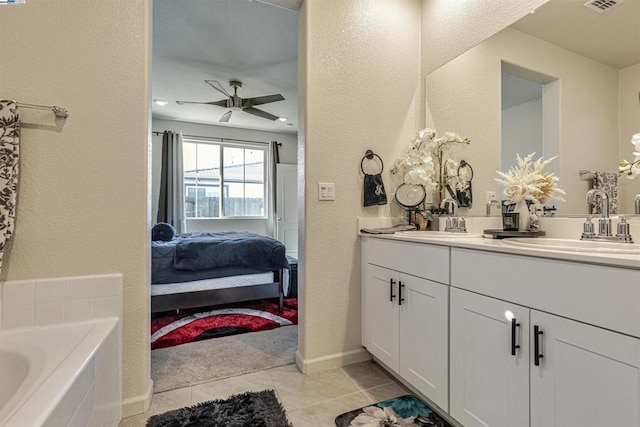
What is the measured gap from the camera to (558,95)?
1.46 meters

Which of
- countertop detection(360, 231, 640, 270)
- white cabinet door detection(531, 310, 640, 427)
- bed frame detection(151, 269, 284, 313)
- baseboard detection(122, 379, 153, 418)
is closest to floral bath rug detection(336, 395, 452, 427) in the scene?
white cabinet door detection(531, 310, 640, 427)

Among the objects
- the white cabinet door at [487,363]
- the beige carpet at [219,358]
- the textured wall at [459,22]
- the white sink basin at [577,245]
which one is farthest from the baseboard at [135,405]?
the textured wall at [459,22]

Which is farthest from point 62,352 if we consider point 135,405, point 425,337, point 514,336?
point 514,336

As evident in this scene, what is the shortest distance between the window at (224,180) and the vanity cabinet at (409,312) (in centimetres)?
431

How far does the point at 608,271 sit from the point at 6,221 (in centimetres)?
208

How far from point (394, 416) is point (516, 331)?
76 cm

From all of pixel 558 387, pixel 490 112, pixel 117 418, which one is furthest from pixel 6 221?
pixel 490 112

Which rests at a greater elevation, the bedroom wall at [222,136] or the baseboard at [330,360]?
the bedroom wall at [222,136]

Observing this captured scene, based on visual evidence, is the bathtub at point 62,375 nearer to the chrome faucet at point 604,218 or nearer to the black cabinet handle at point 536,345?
the black cabinet handle at point 536,345

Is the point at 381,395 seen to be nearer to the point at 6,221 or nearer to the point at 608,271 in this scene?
the point at 608,271

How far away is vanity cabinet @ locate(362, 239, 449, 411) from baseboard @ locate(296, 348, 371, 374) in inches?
5.3

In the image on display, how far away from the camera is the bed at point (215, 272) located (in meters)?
2.72

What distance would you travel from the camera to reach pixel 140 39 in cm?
149

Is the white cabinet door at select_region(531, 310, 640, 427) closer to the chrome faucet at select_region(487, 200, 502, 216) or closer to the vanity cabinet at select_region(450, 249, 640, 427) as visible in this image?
the vanity cabinet at select_region(450, 249, 640, 427)
